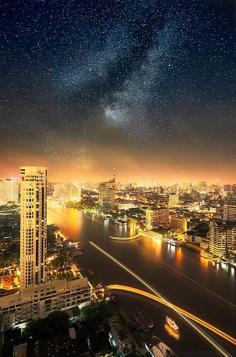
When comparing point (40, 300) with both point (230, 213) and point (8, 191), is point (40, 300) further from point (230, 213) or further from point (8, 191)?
point (8, 191)

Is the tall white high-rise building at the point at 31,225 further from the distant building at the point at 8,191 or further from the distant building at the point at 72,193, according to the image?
the distant building at the point at 72,193

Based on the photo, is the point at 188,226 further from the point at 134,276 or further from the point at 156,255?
the point at 134,276

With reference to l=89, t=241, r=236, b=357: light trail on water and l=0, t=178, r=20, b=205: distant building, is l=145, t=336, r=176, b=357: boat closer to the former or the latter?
l=89, t=241, r=236, b=357: light trail on water

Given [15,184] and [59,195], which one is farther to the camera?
[59,195]

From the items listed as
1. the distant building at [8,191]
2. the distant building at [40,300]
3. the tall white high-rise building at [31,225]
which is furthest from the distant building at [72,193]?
the distant building at [40,300]

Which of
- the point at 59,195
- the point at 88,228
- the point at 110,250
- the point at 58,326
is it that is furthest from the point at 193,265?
the point at 59,195

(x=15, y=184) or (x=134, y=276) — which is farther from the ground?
(x=15, y=184)
